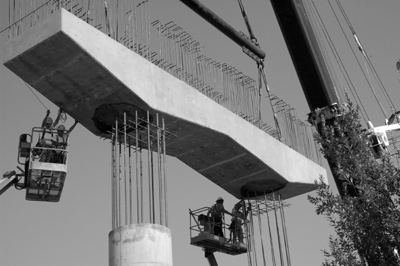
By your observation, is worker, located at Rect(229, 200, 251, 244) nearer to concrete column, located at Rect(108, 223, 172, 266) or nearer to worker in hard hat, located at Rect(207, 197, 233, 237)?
worker in hard hat, located at Rect(207, 197, 233, 237)

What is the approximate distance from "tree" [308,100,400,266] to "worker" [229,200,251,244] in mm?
11535

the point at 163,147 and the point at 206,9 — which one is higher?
the point at 206,9

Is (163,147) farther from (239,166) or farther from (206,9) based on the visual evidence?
(206,9)

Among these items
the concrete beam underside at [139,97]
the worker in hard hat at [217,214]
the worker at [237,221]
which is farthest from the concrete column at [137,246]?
the worker at [237,221]

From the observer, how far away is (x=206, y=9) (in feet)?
87.5

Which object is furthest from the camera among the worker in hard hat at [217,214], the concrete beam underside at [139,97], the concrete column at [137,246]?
the worker in hard hat at [217,214]

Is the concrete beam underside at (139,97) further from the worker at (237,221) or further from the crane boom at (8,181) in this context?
the crane boom at (8,181)

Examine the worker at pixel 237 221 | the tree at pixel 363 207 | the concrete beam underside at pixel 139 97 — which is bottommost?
the tree at pixel 363 207

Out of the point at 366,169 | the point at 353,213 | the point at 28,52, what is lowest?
the point at 353,213

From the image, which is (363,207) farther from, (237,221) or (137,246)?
(237,221)

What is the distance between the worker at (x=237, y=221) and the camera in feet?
84.1

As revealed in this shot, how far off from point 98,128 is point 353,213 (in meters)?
9.54

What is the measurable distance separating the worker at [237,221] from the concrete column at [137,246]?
909cm

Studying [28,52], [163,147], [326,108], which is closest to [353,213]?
[163,147]
